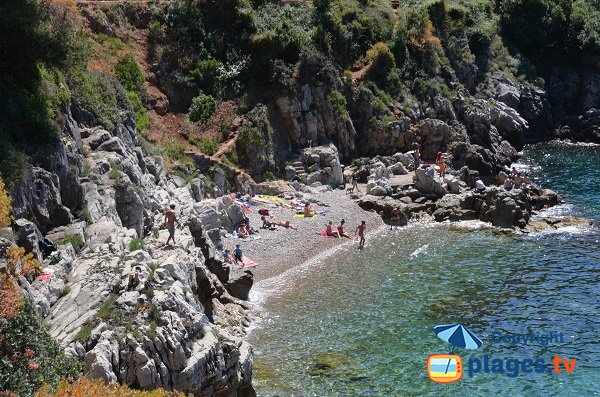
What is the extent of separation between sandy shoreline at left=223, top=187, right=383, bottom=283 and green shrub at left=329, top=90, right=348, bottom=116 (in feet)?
29.7

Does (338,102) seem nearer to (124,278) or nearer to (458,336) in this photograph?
(458,336)

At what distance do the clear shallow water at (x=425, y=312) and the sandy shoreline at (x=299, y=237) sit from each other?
1522 millimetres

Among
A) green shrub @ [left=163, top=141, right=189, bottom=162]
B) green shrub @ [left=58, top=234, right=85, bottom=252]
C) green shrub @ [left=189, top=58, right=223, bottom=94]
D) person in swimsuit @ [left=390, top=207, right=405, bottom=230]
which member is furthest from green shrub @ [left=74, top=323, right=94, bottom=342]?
green shrub @ [left=189, top=58, right=223, bottom=94]

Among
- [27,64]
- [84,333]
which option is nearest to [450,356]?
[84,333]

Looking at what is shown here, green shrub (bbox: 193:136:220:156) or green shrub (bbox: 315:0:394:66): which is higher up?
green shrub (bbox: 315:0:394:66)

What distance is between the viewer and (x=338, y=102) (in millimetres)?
52000

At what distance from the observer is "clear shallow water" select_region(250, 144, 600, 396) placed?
22766 mm

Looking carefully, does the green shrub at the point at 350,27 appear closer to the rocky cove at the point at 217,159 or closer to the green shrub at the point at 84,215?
the rocky cove at the point at 217,159

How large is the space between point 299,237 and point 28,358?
23.4 meters

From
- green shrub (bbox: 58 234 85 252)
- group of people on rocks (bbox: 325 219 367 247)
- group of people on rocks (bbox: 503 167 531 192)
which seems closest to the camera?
green shrub (bbox: 58 234 85 252)

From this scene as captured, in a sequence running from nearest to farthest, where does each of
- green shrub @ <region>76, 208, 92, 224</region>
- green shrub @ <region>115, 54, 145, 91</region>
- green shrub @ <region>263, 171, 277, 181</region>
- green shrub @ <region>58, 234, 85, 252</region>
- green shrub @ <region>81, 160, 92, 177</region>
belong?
green shrub @ <region>58, 234, 85, 252</region> → green shrub @ <region>76, 208, 92, 224</region> → green shrub @ <region>81, 160, 92, 177</region> → green shrub @ <region>115, 54, 145, 91</region> → green shrub @ <region>263, 171, 277, 181</region>

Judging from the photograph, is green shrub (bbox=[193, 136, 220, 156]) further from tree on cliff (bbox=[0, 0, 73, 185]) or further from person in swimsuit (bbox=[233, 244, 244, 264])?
tree on cliff (bbox=[0, 0, 73, 185])

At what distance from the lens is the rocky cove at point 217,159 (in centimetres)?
1950

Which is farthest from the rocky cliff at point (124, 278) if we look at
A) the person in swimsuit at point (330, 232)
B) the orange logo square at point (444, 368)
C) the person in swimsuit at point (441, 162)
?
the person in swimsuit at point (441, 162)
